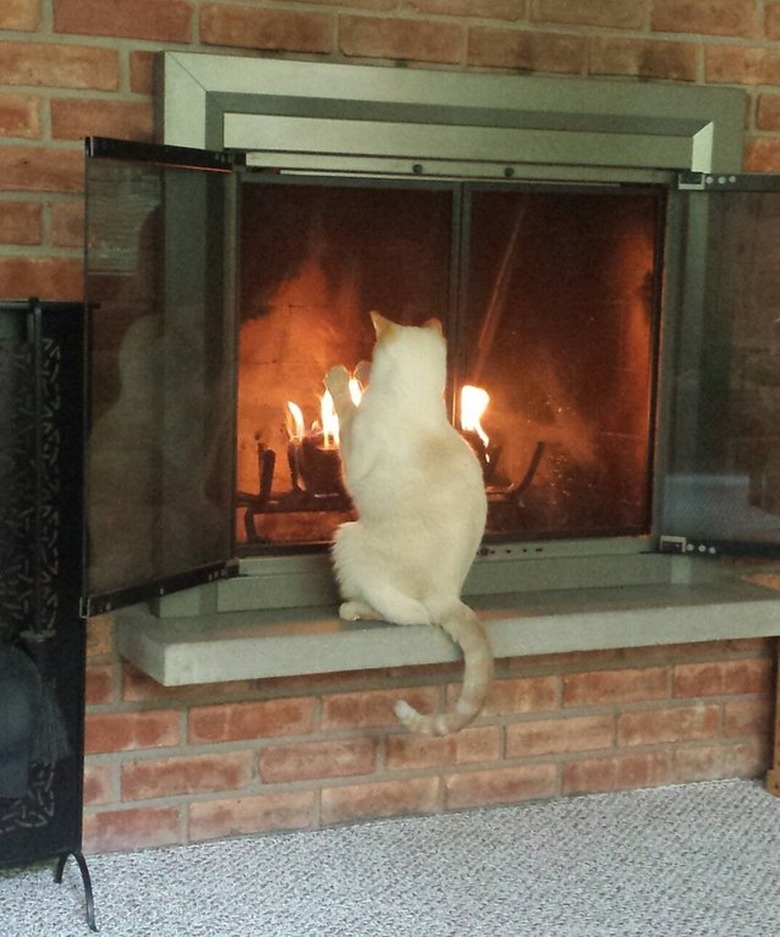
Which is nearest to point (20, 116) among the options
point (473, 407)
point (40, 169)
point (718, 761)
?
point (40, 169)

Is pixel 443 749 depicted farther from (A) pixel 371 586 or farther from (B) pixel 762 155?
(B) pixel 762 155

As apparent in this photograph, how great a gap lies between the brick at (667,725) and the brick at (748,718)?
24 mm

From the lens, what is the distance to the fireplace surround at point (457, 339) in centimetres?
215

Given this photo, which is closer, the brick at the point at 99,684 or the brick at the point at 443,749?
the brick at the point at 99,684

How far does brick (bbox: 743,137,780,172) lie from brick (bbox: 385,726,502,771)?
110 cm

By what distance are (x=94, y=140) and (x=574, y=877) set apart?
4.35 ft

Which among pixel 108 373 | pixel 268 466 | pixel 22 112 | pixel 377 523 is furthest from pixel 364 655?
pixel 22 112

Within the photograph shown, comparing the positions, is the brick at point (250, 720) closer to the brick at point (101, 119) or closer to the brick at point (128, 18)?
the brick at point (101, 119)

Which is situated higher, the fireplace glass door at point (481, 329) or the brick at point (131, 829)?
the fireplace glass door at point (481, 329)

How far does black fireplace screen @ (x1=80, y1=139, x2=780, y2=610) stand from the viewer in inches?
84.3

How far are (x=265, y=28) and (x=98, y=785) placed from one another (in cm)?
123

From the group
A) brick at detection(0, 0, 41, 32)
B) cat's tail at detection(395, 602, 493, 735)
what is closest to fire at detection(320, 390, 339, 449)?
cat's tail at detection(395, 602, 493, 735)

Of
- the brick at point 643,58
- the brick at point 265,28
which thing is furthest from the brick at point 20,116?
the brick at point 643,58

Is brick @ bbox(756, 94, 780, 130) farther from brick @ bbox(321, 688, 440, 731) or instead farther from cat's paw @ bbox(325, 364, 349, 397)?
brick @ bbox(321, 688, 440, 731)
